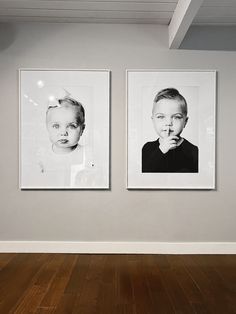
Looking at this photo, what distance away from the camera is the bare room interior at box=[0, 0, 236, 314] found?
4.29 meters

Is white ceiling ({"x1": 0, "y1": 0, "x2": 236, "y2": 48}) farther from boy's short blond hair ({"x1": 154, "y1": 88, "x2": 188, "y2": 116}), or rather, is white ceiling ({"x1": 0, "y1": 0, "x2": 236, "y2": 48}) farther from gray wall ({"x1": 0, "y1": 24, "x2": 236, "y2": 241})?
boy's short blond hair ({"x1": 154, "y1": 88, "x2": 188, "y2": 116})

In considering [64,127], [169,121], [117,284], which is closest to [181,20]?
[169,121]

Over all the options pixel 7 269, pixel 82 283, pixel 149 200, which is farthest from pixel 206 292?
pixel 7 269

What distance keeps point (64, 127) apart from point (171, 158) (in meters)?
1.14

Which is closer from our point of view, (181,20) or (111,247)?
(181,20)

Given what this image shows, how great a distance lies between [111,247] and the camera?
4289 mm

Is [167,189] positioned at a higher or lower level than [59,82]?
lower

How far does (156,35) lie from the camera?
4316mm

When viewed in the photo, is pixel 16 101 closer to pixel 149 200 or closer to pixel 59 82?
pixel 59 82

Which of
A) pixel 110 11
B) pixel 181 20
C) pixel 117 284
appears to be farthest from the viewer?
pixel 110 11

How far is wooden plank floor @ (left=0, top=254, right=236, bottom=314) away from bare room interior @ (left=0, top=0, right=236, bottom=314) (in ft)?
0.85

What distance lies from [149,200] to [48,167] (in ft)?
3.59

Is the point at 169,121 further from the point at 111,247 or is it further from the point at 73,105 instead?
the point at 111,247

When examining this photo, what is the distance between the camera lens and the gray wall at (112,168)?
430 cm
